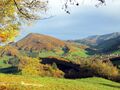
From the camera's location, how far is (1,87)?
26.3 meters

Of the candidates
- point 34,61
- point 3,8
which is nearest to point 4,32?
point 3,8

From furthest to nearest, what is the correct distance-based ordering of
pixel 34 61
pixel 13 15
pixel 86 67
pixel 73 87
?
1. pixel 86 67
2. pixel 34 61
3. pixel 13 15
4. pixel 73 87

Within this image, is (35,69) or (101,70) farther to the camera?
(101,70)

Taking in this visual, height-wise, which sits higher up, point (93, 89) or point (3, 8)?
point (3, 8)

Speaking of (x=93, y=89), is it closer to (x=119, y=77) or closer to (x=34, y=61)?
(x=119, y=77)

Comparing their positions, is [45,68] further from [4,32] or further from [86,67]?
[4,32]

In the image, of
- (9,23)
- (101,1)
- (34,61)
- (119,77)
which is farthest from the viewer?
(34,61)

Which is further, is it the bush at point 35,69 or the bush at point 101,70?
the bush at point 101,70

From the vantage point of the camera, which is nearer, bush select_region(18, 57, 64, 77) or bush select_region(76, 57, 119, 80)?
bush select_region(18, 57, 64, 77)

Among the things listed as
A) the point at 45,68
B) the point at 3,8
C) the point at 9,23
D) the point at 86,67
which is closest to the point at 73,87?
the point at 3,8

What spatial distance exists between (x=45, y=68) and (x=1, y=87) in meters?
152

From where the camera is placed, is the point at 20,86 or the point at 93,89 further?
the point at 93,89

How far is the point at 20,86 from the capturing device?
2769cm

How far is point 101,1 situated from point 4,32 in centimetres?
3291
